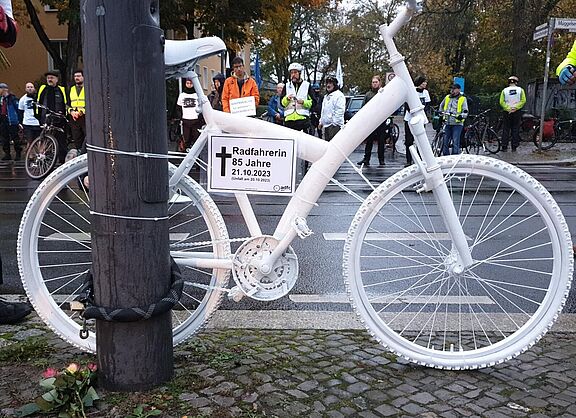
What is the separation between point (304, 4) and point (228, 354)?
25.1 meters

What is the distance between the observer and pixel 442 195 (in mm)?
3090

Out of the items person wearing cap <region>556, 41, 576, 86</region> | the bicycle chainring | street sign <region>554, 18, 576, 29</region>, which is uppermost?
street sign <region>554, 18, 576, 29</region>

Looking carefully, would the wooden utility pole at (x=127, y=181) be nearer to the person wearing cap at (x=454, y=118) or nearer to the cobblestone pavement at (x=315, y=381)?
the cobblestone pavement at (x=315, y=381)

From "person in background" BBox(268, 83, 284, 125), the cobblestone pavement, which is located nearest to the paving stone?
the cobblestone pavement

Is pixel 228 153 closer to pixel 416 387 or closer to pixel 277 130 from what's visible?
pixel 277 130

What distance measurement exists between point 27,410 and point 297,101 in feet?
33.5

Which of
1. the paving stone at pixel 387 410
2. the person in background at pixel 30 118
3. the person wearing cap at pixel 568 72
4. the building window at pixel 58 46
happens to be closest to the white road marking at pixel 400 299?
the paving stone at pixel 387 410

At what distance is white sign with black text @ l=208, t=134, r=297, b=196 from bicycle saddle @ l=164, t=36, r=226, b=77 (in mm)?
377

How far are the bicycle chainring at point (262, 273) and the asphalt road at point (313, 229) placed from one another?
6.2 inches

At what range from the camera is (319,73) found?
Answer: 69750 millimetres

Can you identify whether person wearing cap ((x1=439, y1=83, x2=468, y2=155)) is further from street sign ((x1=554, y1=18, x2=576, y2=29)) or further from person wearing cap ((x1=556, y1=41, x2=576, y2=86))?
person wearing cap ((x1=556, y1=41, x2=576, y2=86))

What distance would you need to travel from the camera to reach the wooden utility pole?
2.55 metres

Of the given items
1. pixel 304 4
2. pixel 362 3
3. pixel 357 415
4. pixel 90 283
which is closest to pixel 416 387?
pixel 357 415

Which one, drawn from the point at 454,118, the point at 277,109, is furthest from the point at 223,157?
the point at 277,109
